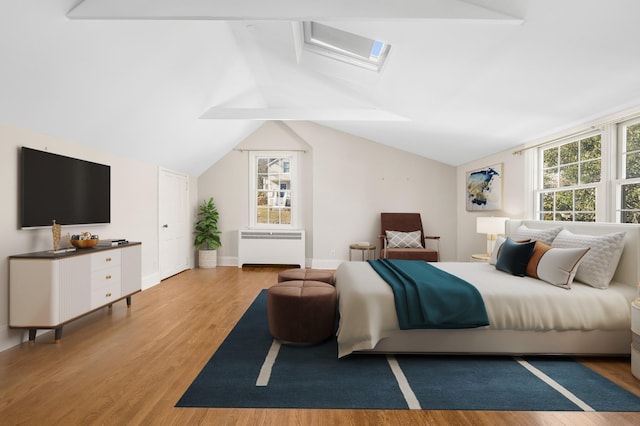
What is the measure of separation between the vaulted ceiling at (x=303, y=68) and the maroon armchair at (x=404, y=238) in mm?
1709

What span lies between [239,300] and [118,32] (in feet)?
9.66

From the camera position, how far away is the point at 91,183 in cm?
362

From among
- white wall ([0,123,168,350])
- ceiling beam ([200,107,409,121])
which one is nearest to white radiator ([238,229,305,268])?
white wall ([0,123,168,350])

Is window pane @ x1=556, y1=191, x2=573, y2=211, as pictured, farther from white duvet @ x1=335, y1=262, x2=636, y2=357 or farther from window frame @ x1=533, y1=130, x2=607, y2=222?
white duvet @ x1=335, y1=262, x2=636, y2=357

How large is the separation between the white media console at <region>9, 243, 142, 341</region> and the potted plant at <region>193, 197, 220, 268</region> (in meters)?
3.24

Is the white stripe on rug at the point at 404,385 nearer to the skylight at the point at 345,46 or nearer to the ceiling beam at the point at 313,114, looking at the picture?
the skylight at the point at 345,46

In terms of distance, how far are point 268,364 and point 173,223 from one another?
4.04 metres

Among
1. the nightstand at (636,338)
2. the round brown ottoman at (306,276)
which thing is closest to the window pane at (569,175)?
the nightstand at (636,338)

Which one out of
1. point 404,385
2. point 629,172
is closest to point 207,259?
point 404,385

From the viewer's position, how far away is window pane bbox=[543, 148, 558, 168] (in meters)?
4.09

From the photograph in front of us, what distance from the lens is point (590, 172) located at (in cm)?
353

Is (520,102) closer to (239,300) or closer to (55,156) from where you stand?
(239,300)

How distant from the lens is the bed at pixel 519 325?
245 cm

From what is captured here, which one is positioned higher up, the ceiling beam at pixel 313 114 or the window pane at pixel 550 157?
the ceiling beam at pixel 313 114
